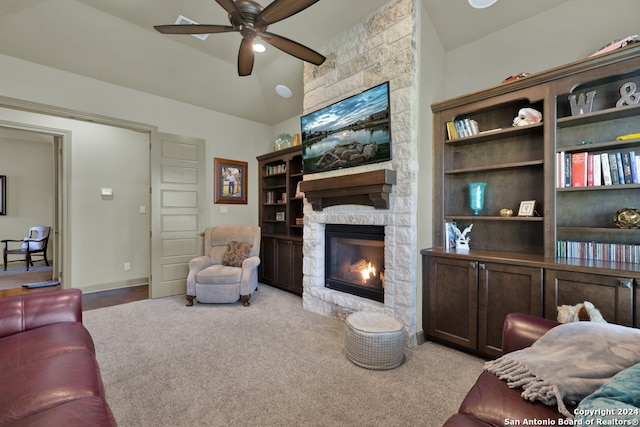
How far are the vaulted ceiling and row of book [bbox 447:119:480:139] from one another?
920 mm

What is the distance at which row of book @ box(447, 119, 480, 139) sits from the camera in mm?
2574

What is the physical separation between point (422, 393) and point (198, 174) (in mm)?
4006

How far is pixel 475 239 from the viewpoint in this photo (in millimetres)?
2773

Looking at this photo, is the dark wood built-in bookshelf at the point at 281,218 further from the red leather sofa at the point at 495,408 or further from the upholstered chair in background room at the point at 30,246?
the upholstered chair in background room at the point at 30,246

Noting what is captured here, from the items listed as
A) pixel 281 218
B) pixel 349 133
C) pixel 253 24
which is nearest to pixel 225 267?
pixel 281 218

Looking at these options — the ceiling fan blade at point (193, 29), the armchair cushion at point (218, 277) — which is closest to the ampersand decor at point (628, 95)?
the ceiling fan blade at point (193, 29)

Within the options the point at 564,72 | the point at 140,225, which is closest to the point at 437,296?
the point at 564,72

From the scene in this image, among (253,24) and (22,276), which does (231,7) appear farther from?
(22,276)

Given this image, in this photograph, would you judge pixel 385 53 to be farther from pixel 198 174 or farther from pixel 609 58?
pixel 198 174

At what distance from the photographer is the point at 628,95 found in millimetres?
1942

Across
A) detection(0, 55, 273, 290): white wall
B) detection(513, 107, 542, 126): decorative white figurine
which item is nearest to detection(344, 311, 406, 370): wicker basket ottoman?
detection(513, 107, 542, 126): decorative white figurine

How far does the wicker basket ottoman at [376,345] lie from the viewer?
2.10m

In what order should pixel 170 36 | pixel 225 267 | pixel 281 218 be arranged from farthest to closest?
pixel 281 218
pixel 225 267
pixel 170 36

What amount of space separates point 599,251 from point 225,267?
3754 mm
